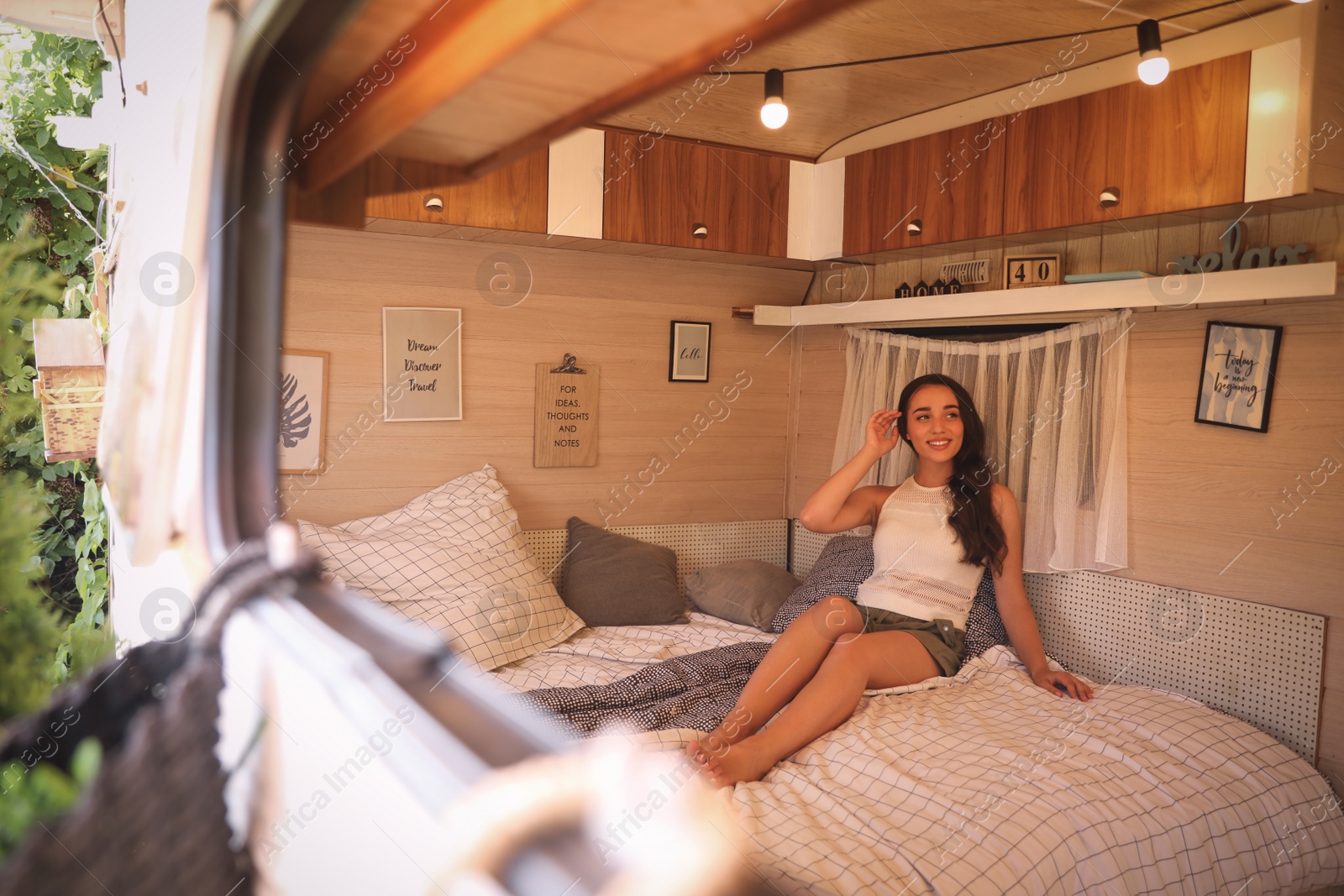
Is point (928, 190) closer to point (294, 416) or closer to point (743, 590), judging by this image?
point (743, 590)

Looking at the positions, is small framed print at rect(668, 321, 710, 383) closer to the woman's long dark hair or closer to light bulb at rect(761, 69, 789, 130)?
the woman's long dark hair

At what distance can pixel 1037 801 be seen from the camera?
4.47ft

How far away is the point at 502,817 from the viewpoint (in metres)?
0.40

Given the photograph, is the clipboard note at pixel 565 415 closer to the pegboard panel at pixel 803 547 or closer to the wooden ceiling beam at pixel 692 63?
the pegboard panel at pixel 803 547

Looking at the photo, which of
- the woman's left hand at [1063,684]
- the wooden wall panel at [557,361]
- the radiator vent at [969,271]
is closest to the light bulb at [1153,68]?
the radiator vent at [969,271]

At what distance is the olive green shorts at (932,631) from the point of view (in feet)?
6.33

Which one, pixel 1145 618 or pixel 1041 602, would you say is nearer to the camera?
pixel 1145 618

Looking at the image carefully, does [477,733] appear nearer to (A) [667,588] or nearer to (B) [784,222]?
(A) [667,588]

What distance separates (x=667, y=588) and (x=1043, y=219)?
1364 millimetres

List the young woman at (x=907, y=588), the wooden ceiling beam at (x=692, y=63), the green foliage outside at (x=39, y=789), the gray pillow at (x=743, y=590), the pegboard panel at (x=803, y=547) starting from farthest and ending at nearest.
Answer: the pegboard panel at (x=803, y=547) < the gray pillow at (x=743, y=590) < the young woman at (x=907, y=588) < the green foliage outside at (x=39, y=789) < the wooden ceiling beam at (x=692, y=63)

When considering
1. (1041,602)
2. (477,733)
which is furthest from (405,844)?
(1041,602)

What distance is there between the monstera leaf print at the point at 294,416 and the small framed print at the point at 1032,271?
1829 millimetres

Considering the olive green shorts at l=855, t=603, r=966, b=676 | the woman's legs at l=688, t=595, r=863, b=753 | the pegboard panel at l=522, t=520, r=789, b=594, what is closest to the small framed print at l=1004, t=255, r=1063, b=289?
the olive green shorts at l=855, t=603, r=966, b=676

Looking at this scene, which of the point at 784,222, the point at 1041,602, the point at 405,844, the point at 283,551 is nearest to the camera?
the point at 405,844
